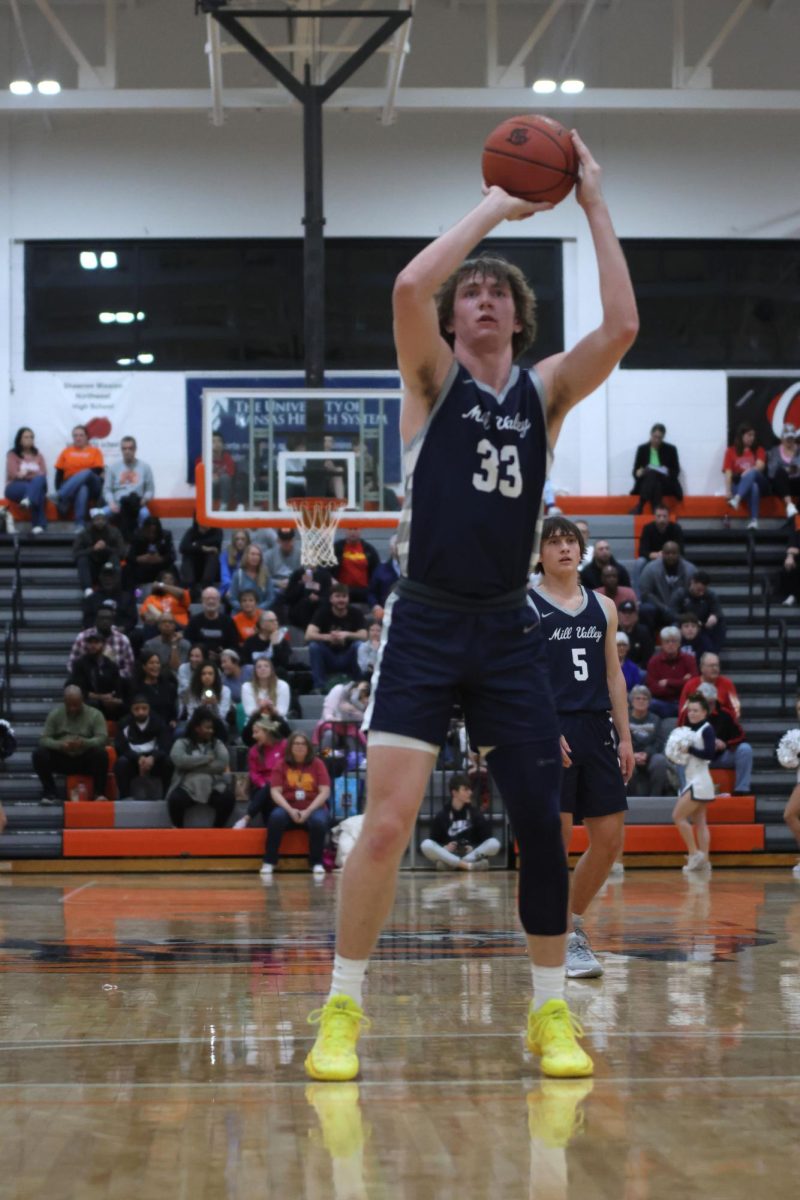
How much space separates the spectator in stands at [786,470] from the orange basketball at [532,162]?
1724 centimetres

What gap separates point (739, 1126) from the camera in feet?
11.1

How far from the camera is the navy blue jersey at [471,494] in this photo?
13.5 ft

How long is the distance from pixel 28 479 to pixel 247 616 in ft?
17.0

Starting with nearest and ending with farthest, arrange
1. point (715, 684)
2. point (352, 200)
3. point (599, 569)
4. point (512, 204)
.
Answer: point (512, 204), point (715, 684), point (599, 569), point (352, 200)

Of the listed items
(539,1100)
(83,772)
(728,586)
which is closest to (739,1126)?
(539,1100)

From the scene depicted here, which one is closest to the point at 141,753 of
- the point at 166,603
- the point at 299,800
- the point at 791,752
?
the point at 299,800

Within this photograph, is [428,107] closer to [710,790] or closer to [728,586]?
[728,586]

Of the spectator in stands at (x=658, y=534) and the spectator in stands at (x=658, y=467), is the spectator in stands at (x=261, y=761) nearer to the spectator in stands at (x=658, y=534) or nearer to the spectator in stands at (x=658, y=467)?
the spectator in stands at (x=658, y=534)

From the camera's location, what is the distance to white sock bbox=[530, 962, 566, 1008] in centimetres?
427

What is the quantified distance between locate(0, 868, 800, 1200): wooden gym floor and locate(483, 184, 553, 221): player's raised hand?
227 cm

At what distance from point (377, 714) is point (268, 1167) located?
1362 mm

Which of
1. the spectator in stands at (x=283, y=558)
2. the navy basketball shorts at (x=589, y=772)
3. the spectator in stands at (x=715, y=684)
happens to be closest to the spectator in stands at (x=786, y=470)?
the spectator in stands at (x=715, y=684)

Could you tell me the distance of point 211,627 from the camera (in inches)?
676

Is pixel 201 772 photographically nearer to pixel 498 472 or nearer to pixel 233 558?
pixel 233 558
